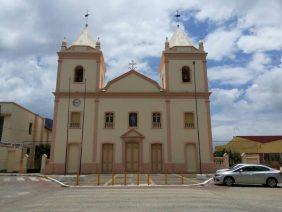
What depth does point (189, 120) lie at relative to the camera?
3353 cm

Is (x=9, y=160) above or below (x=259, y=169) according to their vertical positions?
above

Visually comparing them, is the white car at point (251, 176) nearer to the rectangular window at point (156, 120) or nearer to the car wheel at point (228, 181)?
the car wheel at point (228, 181)

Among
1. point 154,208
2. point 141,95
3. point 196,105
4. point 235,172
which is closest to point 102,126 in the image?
point 141,95

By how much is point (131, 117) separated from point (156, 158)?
4.91 meters

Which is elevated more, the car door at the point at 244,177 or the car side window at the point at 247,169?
the car side window at the point at 247,169

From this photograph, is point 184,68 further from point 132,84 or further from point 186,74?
point 132,84

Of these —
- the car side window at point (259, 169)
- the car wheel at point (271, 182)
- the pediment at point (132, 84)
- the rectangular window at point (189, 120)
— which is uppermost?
the pediment at point (132, 84)

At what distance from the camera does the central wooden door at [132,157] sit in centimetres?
3230

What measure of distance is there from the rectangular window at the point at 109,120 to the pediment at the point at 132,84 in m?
2.59

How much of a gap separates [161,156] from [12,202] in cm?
2126

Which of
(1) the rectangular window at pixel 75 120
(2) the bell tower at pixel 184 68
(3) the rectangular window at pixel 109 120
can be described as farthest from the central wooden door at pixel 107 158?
(2) the bell tower at pixel 184 68

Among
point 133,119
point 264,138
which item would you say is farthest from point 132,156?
point 264,138

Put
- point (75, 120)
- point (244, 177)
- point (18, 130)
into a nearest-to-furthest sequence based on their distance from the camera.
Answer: point (244, 177) → point (75, 120) → point (18, 130)

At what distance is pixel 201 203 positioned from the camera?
11.7 metres
